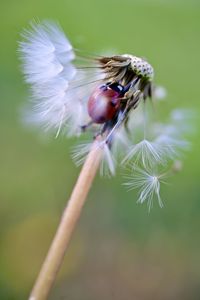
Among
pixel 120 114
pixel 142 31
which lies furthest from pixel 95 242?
pixel 142 31

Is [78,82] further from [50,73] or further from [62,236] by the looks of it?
[62,236]

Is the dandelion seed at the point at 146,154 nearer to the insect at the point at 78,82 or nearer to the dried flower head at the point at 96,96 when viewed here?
the dried flower head at the point at 96,96

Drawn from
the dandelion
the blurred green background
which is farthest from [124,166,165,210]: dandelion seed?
the blurred green background

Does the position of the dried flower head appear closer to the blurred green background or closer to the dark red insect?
the dark red insect

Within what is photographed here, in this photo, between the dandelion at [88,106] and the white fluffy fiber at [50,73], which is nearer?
the dandelion at [88,106]

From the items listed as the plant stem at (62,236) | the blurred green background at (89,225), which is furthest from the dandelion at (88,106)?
the blurred green background at (89,225)

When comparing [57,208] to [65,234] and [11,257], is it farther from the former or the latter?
[65,234]

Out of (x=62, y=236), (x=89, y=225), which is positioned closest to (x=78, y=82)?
(x=62, y=236)
